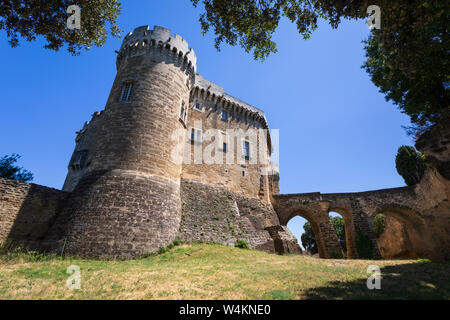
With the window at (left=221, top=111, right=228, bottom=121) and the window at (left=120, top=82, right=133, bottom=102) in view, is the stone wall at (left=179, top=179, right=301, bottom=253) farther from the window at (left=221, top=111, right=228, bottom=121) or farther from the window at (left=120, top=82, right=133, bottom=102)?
the window at (left=221, top=111, right=228, bottom=121)

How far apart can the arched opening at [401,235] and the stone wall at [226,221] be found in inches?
415

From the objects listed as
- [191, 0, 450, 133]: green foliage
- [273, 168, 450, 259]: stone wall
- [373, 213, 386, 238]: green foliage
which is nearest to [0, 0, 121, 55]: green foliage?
[191, 0, 450, 133]: green foliage

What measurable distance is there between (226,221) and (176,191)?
432cm

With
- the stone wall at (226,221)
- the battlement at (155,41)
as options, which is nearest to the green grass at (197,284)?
the stone wall at (226,221)

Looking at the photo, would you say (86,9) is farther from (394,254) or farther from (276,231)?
(394,254)

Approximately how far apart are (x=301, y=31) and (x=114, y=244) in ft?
37.0

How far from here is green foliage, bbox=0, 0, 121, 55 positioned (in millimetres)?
6823

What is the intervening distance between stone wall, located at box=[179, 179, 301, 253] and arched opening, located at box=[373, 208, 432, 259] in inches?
415

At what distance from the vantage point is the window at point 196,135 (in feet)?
57.3

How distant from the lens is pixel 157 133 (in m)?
12.4

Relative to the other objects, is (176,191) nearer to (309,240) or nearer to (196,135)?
(196,135)

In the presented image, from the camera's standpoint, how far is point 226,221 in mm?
14367

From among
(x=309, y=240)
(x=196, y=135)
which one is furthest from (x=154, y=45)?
(x=309, y=240)
